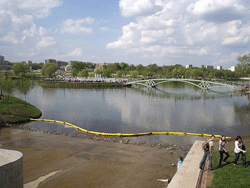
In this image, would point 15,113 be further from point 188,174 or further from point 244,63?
point 244,63

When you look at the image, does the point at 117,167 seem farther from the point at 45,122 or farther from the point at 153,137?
the point at 45,122

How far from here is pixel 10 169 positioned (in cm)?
710

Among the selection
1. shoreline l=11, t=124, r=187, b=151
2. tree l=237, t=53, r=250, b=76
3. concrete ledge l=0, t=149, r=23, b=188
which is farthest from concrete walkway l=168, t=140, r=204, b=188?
tree l=237, t=53, r=250, b=76

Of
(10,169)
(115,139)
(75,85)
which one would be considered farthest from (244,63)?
(10,169)

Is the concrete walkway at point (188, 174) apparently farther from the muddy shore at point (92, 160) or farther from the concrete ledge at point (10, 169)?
the concrete ledge at point (10, 169)

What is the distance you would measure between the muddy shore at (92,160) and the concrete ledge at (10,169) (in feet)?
9.36

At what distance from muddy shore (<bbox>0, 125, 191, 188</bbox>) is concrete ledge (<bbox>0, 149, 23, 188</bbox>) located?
2.85m

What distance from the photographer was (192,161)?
433 inches

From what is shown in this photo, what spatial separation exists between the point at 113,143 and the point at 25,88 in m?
24.0

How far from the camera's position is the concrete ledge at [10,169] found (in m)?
6.87

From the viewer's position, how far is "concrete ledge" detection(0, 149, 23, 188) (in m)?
6.87

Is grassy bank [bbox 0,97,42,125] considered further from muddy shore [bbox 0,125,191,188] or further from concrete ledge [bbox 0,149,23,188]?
concrete ledge [bbox 0,149,23,188]

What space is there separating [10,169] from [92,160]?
630 centimetres

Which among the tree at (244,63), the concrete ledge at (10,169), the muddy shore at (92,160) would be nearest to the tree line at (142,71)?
the tree at (244,63)
